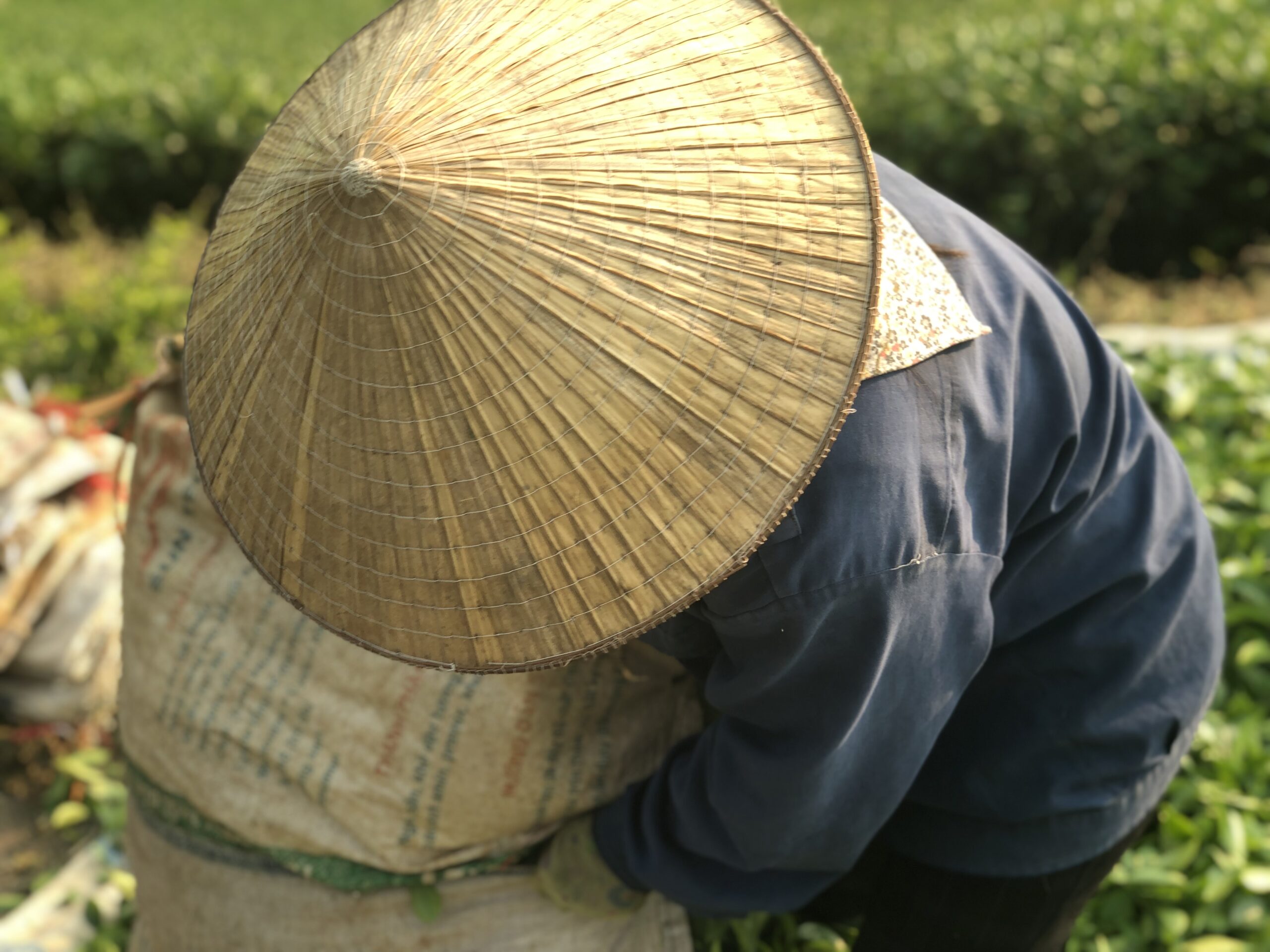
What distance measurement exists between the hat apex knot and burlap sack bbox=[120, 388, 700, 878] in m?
0.83

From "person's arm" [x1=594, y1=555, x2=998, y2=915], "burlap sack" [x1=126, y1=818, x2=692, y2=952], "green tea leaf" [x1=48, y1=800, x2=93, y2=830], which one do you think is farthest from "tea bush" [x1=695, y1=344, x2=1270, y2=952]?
"green tea leaf" [x1=48, y1=800, x2=93, y2=830]

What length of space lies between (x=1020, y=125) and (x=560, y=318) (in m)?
4.42

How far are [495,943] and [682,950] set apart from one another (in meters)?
0.31

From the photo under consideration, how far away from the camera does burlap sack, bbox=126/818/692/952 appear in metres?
1.67

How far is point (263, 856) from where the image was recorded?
67.6 inches

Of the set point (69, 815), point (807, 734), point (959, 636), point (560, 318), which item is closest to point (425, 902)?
point (807, 734)

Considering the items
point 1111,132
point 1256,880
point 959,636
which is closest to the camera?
point 959,636

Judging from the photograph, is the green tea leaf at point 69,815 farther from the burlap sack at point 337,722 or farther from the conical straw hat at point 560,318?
the conical straw hat at point 560,318

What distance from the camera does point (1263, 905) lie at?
6.29ft

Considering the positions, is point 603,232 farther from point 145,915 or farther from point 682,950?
point 145,915

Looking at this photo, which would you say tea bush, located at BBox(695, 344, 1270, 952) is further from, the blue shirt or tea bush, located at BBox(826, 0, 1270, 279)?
tea bush, located at BBox(826, 0, 1270, 279)

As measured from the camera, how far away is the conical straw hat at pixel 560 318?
0.93m

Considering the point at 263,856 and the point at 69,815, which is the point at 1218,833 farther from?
the point at 69,815

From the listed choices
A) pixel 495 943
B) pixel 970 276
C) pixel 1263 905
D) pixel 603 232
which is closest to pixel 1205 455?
pixel 1263 905
